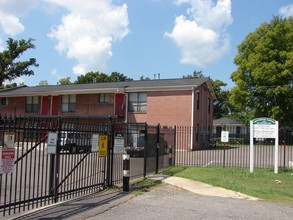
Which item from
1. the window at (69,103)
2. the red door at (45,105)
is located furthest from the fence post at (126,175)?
the red door at (45,105)

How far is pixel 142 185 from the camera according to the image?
12.3 meters

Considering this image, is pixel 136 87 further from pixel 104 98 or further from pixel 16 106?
pixel 16 106

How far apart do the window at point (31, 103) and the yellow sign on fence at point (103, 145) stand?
31.8 meters

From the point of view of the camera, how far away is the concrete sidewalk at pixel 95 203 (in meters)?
7.78

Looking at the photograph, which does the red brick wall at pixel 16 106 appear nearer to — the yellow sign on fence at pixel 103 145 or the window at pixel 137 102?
the window at pixel 137 102

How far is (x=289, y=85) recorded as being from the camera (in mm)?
43500

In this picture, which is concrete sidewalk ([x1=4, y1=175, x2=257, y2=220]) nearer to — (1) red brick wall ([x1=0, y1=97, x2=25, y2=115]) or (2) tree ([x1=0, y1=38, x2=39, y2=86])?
(1) red brick wall ([x1=0, y1=97, x2=25, y2=115])

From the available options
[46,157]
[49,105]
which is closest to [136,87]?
[49,105]

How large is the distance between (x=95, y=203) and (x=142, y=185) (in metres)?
3.30

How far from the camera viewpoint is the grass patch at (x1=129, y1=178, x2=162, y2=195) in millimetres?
11258

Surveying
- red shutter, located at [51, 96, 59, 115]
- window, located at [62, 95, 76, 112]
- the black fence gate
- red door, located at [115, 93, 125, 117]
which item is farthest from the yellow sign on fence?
red shutter, located at [51, 96, 59, 115]

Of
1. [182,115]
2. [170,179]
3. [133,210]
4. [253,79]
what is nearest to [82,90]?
[182,115]

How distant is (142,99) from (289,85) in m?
18.1

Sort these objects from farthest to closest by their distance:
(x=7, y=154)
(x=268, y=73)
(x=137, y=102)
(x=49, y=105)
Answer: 1. (x=268, y=73)
2. (x=49, y=105)
3. (x=137, y=102)
4. (x=7, y=154)
